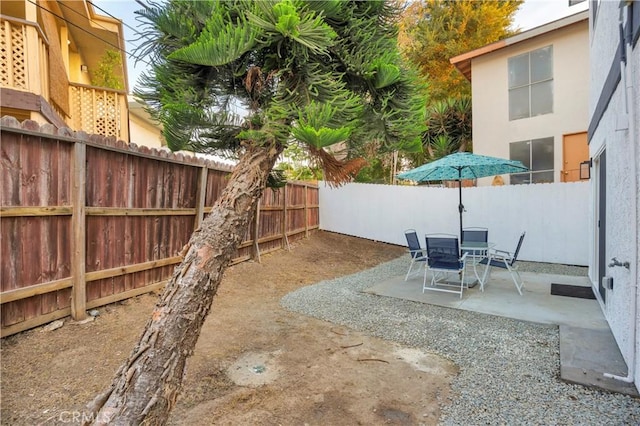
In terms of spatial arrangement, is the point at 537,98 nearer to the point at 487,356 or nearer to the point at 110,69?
the point at 487,356

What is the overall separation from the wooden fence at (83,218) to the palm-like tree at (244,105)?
157cm

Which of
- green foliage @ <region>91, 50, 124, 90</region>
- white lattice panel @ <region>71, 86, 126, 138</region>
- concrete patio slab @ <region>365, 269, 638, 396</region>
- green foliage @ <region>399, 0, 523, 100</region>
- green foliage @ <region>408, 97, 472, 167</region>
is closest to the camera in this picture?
concrete patio slab @ <region>365, 269, 638, 396</region>

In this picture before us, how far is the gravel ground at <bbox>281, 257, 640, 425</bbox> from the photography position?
7.57 ft

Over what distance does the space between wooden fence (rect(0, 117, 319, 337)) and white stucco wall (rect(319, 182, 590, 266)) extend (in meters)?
6.61

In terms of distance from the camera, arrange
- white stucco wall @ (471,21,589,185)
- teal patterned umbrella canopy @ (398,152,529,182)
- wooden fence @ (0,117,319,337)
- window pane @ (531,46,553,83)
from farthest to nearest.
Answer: window pane @ (531,46,553,83) → white stucco wall @ (471,21,589,185) → teal patterned umbrella canopy @ (398,152,529,182) → wooden fence @ (0,117,319,337)

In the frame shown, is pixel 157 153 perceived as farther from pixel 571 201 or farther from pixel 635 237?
pixel 571 201

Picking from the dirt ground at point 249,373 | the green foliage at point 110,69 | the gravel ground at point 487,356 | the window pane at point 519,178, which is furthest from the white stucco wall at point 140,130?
the window pane at point 519,178

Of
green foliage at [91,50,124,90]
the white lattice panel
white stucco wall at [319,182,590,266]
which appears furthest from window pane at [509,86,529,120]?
green foliage at [91,50,124,90]

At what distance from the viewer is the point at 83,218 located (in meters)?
3.57

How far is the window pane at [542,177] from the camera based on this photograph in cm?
959

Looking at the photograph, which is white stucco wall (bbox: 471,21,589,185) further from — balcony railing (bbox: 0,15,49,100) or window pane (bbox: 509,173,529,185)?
balcony railing (bbox: 0,15,49,100)

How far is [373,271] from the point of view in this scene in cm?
760

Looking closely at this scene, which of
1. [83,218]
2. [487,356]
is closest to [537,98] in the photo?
[487,356]

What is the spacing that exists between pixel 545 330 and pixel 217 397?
3.51m
